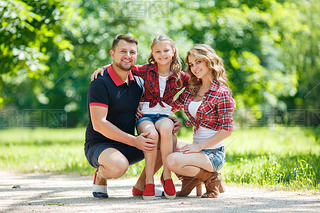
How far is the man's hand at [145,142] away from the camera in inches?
151

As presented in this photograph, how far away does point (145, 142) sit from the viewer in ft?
12.6

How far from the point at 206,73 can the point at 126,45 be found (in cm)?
83

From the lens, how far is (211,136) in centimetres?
397

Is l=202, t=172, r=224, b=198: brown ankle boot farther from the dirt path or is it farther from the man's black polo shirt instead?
the man's black polo shirt

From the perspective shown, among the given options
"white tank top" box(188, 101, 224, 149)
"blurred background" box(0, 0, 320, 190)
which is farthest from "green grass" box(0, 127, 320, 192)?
"white tank top" box(188, 101, 224, 149)

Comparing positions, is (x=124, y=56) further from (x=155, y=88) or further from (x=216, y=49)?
(x=216, y=49)

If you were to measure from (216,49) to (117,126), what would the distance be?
6977 mm

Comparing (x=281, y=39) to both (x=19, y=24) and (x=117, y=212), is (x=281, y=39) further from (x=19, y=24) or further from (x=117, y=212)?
(x=117, y=212)

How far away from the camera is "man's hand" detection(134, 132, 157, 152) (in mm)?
3830

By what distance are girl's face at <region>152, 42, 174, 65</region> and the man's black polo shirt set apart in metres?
0.37

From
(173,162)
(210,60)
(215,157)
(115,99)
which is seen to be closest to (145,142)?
(173,162)

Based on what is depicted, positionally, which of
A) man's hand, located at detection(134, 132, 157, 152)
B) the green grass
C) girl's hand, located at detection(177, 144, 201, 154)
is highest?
man's hand, located at detection(134, 132, 157, 152)

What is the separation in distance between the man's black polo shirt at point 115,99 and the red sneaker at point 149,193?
638 mm

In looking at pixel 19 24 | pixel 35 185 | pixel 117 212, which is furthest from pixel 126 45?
Answer: pixel 19 24
